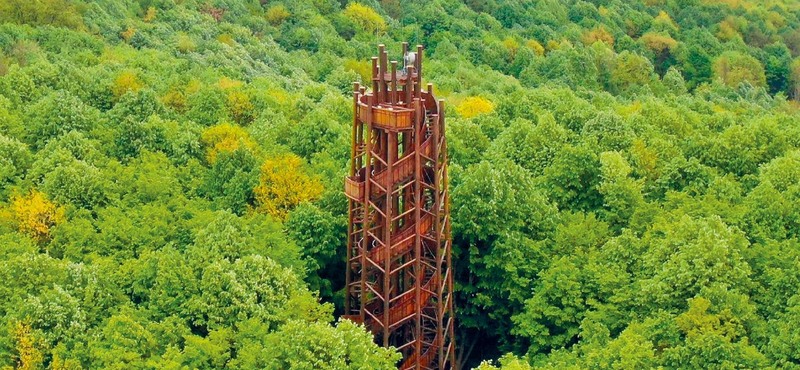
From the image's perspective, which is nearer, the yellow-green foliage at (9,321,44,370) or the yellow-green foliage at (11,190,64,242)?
the yellow-green foliage at (9,321,44,370)

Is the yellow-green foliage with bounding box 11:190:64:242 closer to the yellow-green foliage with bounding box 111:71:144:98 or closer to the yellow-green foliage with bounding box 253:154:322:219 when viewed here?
the yellow-green foliage with bounding box 253:154:322:219

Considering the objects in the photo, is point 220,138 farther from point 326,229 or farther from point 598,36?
point 598,36

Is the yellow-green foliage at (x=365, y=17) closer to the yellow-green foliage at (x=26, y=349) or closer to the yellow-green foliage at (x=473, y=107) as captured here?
the yellow-green foliage at (x=473, y=107)

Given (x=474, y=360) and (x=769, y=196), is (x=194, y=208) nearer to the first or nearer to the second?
(x=474, y=360)

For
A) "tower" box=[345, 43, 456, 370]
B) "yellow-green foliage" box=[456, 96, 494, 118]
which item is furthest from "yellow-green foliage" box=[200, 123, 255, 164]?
"yellow-green foliage" box=[456, 96, 494, 118]

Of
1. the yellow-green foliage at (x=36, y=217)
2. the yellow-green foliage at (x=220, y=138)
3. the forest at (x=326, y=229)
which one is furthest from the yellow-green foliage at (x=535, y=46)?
the yellow-green foliage at (x=36, y=217)

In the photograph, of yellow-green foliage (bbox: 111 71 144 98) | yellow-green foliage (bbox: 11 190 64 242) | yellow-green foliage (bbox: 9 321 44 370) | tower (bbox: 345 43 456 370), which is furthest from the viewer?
yellow-green foliage (bbox: 111 71 144 98)

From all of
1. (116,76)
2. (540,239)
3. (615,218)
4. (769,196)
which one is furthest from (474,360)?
(116,76)
